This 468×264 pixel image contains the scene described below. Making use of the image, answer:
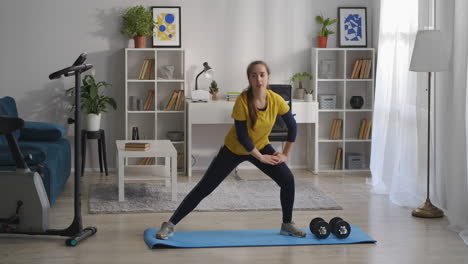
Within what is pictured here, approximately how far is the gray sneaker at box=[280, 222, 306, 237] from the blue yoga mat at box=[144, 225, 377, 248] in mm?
35

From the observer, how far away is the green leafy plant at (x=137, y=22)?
748 cm

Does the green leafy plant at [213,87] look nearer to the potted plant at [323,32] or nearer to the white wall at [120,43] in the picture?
the white wall at [120,43]

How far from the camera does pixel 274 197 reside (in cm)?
632

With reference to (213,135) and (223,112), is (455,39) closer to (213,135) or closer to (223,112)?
(223,112)

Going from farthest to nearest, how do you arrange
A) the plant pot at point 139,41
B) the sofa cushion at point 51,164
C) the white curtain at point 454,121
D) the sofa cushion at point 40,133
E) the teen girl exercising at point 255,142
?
the plant pot at point 139,41
the sofa cushion at point 40,133
the sofa cushion at point 51,164
the white curtain at point 454,121
the teen girl exercising at point 255,142

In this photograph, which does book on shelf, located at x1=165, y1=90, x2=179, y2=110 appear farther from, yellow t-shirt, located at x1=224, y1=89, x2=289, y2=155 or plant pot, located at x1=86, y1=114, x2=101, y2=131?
yellow t-shirt, located at x1=224, y1=89, x2=289, y2=155

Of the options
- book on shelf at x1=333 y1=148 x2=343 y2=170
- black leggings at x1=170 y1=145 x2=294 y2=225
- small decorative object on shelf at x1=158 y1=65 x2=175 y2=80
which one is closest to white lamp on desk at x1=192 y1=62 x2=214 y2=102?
small decorative object on shelf at x1=158 y1=65 x2=175 y2=80

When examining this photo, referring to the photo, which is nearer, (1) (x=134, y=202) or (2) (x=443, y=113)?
(2) (x=443, y=113)

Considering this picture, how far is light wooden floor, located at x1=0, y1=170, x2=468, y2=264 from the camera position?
4.37 metres

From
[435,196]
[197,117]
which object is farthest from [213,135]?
[435,196]

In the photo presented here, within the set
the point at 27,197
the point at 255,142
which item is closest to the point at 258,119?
the point at 255,142

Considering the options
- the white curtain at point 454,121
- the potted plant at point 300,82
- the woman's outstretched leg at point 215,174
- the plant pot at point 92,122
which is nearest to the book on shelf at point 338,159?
the potted plant at point 300,82

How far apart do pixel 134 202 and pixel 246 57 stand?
8.37 feet

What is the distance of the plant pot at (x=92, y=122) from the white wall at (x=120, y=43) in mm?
360
